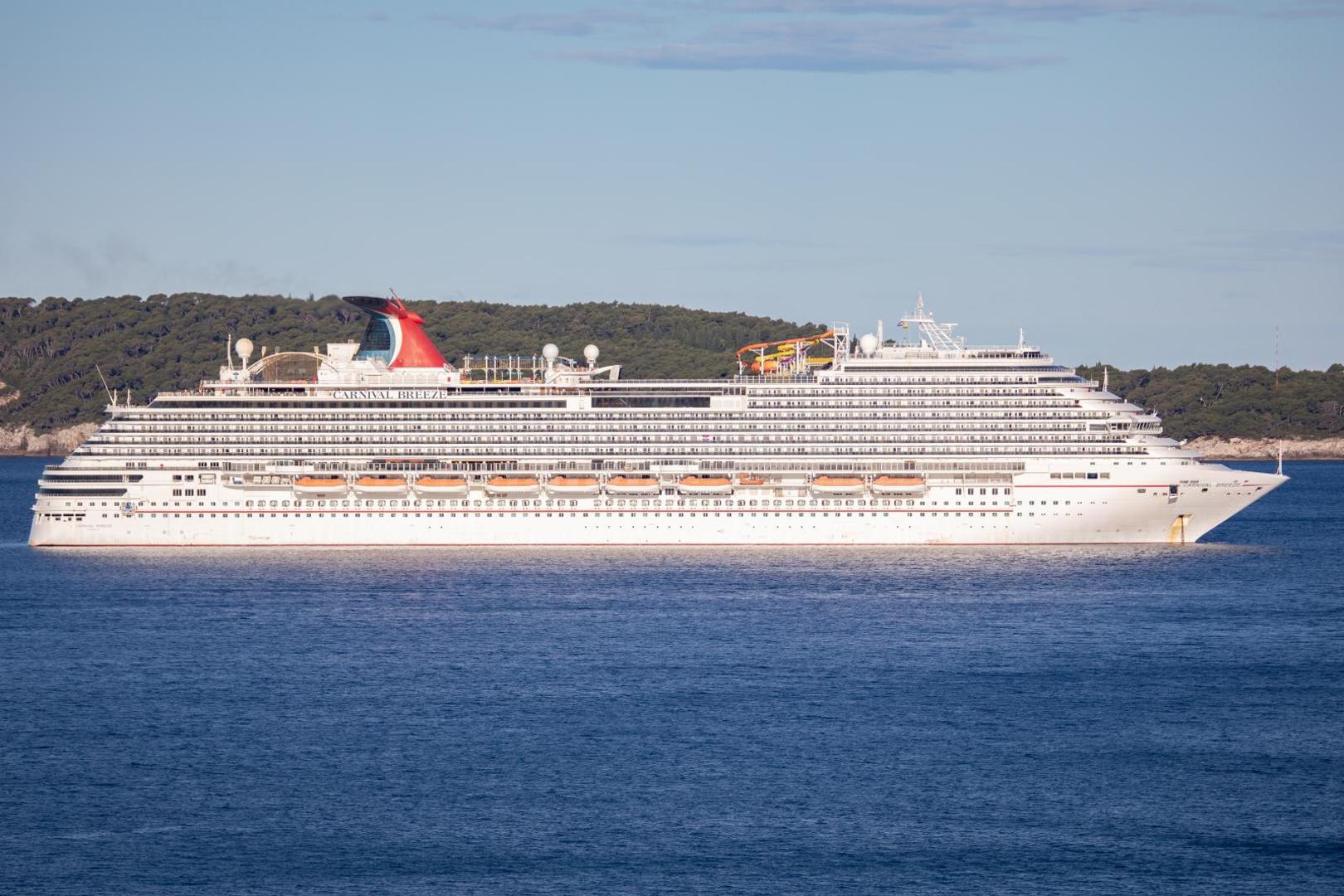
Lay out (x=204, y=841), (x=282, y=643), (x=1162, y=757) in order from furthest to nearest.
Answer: (x=282, y=643)
(x=1162, y=757)
(x=204, y=841)

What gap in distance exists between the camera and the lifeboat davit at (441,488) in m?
82.4

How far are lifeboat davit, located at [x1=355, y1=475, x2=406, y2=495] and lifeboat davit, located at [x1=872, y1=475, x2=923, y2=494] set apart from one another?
20704 mm

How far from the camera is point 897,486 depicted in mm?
81562

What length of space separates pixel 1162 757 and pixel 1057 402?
40062mm

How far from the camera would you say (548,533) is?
8231cm

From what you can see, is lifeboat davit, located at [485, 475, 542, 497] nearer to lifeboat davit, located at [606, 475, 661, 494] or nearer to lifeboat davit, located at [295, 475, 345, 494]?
lifeboat davit, located at [606, 475, 661, 494]

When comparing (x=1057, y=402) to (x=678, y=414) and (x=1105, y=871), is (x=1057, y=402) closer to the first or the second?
(x=678, y=414)

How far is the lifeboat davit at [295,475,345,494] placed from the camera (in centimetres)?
8275

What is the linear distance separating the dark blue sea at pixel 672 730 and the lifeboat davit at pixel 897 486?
258 inches

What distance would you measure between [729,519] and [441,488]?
41.5ft

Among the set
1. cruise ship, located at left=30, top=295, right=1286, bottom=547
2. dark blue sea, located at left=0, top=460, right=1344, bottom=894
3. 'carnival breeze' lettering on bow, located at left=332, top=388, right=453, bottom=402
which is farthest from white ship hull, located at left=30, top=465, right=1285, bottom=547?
dark blue sea, located at left=0, top=460, right=1344, bottom=894

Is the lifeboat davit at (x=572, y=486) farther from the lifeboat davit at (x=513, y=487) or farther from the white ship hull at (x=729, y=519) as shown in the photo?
the lifeboat davit at (x=513, y=487)

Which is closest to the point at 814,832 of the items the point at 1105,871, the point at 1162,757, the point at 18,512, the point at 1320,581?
the point at 1105,871

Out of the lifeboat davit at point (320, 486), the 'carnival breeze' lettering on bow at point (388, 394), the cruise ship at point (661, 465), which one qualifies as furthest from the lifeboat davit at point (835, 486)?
the lifeboat davit at point (320, 486)
